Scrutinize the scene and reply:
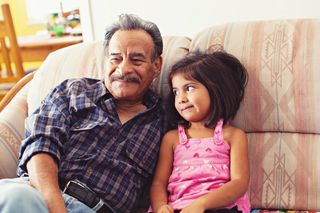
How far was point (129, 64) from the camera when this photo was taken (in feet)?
4.89

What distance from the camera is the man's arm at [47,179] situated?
1.22 m

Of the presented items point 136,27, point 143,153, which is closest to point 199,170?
point 143,153

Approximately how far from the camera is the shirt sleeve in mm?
1361

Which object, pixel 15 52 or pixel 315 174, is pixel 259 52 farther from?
pixel 15 52

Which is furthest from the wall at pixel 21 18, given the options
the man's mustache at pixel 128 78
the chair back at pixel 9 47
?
the man's mustache at pixel 128 78

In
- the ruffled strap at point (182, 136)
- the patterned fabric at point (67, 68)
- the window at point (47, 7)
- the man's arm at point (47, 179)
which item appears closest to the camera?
the man's arm at point (47, 179)

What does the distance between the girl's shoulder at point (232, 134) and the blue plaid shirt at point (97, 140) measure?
0.25 m

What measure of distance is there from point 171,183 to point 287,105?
1.58ft

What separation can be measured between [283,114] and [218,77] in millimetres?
259

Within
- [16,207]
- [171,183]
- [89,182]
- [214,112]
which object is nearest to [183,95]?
[214,112]

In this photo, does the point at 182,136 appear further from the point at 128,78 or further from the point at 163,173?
the point at 128,78

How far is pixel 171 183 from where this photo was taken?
1420mm

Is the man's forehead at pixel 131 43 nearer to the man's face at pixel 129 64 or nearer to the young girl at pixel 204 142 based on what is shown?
the man's face at pixel 129 64

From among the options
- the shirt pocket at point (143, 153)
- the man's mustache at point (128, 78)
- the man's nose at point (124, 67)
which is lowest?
the shirt pocket at point (143, 153)
